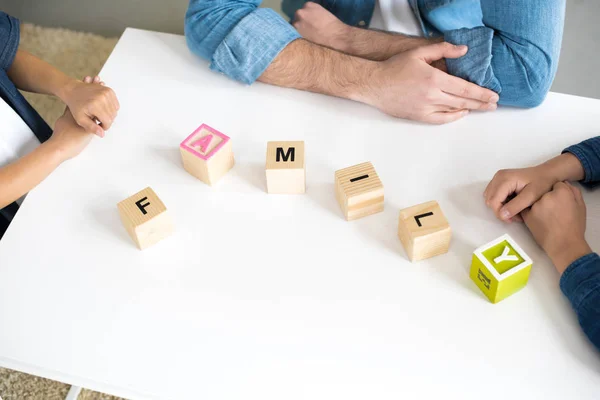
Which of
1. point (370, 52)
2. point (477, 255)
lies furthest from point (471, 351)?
point (370, 52)

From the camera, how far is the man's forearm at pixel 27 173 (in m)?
1.12

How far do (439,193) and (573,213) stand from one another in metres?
0.22

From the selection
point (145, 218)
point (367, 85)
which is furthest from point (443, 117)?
point (145, 218)

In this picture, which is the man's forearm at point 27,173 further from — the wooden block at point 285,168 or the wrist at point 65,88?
the wooden block at point 285,168

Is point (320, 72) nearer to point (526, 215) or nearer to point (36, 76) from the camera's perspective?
point (526, 215)

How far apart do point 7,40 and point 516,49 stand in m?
1.07

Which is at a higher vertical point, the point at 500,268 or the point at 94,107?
the point at 94,107

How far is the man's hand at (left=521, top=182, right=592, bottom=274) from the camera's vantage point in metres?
0.96

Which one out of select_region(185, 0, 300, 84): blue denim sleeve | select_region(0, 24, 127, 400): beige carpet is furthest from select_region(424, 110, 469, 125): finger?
select_region(0, 24, 127, 400): beige carpet

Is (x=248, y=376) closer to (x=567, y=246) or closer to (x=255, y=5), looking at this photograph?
(x=567, y=246)

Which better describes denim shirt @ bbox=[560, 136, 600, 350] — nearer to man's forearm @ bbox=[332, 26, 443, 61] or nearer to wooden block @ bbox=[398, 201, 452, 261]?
wooden block @ bbox=[398, 201, 452, 261]

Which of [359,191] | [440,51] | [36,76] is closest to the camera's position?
[359,191]

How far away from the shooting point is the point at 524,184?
1.06 m

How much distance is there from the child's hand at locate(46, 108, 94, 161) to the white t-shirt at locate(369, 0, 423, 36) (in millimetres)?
751
